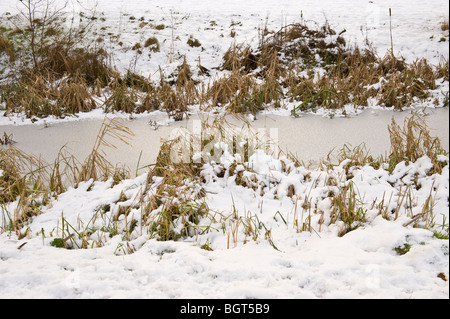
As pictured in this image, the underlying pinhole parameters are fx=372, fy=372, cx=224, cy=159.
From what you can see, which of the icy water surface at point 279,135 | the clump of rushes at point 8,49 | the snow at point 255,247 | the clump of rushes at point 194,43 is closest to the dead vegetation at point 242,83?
the clump of rushes at point 8,49

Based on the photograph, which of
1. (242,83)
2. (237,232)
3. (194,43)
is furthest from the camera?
(194,43)

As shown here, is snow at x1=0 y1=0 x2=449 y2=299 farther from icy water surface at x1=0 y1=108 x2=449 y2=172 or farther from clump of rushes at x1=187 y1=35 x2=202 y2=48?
clump of rushes at x1=187 y1=35 x2=202 y2=48

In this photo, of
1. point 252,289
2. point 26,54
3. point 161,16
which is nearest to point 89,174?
point 252,289

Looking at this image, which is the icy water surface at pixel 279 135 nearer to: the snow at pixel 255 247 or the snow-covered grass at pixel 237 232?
the snow-covered grass at pixel 237 232

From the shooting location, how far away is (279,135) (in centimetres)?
449

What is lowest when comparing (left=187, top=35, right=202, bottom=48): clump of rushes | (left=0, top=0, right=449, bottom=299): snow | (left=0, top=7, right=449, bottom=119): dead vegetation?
(left=0, top=0, right=449, bottom=299): snow

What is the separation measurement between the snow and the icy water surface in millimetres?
744

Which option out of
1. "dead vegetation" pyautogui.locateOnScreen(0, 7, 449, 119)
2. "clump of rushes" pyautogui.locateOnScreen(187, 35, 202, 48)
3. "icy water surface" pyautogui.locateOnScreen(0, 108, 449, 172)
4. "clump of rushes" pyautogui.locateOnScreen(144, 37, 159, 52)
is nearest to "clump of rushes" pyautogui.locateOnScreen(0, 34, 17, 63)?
"dead vegetation" pyautogui.locateOnScreen(0, 7, 449, 119)

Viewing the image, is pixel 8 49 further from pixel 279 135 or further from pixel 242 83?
pixel 279 135

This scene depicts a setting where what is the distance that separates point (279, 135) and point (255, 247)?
7.74 feet

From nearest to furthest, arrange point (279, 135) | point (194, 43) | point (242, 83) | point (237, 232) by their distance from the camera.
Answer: point (237, 232), point (279, 135), point (242, 83), point (194, 43)

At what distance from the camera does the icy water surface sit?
407cm

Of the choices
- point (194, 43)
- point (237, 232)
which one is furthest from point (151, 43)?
point (237, 232)
